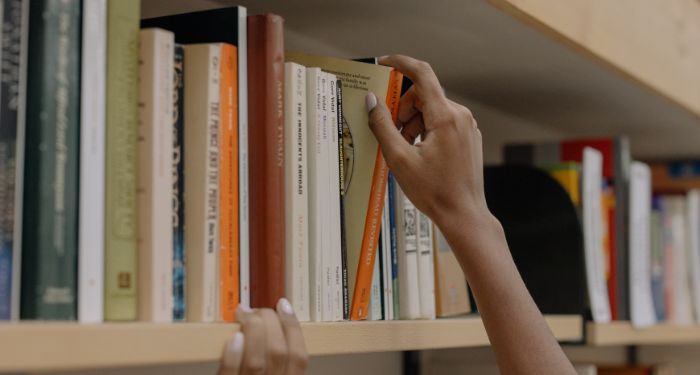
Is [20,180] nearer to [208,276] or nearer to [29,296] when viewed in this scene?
[29,296]

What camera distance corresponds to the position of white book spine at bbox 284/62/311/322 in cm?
88

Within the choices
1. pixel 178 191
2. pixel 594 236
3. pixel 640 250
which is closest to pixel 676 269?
pixel 640 250

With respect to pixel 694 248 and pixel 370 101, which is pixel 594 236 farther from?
pixel 370 101

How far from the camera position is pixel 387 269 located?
1.04 meters

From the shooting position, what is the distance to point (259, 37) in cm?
86

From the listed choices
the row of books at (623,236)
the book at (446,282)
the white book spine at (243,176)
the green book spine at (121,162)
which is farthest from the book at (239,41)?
the row of books at (623,236)

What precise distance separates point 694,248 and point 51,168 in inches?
64.2

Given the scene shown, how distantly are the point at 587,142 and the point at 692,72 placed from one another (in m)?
0.25

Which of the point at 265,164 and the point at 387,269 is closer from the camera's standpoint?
the point at 265,164

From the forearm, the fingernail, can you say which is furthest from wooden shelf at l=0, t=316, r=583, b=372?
the fingernail

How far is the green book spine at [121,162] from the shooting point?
706 mm

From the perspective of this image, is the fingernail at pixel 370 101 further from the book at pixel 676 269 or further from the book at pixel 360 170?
the book at pixel 676 269

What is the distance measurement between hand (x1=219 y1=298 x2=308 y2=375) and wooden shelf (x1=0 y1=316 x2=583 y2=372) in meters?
0.01

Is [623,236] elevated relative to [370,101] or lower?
lower
